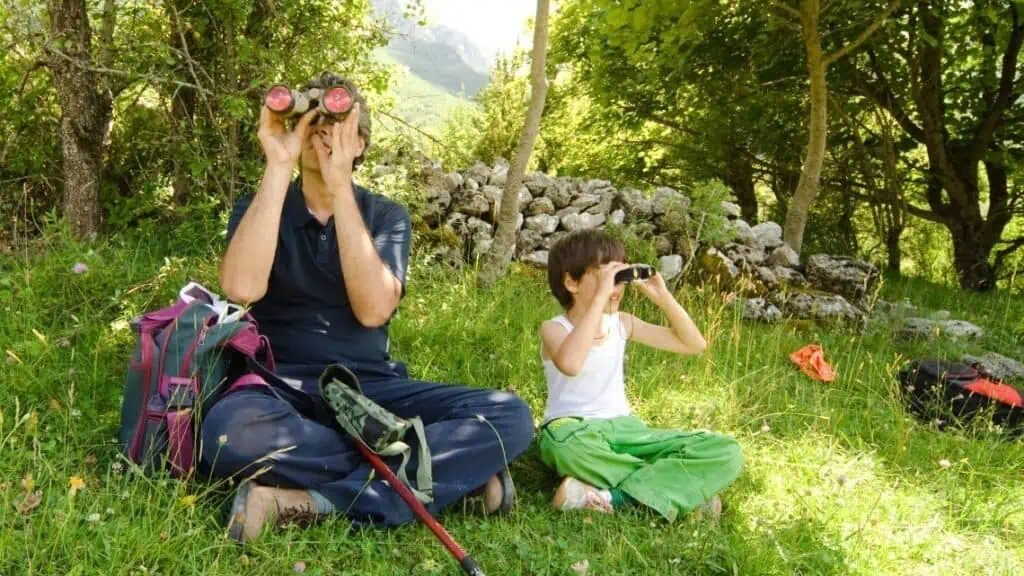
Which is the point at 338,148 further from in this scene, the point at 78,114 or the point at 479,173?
the point at 479,173

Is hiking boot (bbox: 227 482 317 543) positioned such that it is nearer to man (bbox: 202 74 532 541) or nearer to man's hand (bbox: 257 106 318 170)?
man (bbox: 202 74 532 541)

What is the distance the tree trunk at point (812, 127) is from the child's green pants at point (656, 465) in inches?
170

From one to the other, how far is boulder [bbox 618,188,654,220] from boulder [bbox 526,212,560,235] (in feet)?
1.96

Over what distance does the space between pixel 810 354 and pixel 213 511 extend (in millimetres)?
3369

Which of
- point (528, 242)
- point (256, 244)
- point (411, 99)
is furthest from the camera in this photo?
point (528, 242)

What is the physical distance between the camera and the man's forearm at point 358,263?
224cm

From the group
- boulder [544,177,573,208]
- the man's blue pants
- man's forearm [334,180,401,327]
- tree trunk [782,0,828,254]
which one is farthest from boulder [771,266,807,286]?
man's forearm [334,180,401,327]

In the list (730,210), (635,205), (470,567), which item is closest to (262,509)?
(470,567)

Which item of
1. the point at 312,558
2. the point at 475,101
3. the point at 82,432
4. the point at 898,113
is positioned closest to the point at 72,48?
the point at 82,432

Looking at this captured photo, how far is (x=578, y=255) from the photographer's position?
273 cm

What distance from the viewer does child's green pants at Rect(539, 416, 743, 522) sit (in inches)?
96.7

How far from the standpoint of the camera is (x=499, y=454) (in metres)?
2.36

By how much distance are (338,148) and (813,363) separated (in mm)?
3015

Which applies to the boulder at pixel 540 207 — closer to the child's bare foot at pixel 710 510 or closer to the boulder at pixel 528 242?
the boulder at pixel 528 242
